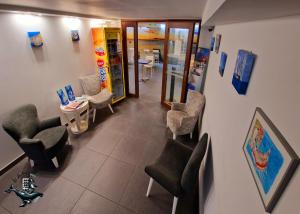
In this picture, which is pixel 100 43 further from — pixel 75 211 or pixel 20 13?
pixel 75 211

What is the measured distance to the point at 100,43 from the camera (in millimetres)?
3535

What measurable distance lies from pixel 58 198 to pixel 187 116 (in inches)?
89.9

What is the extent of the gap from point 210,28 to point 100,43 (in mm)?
2481

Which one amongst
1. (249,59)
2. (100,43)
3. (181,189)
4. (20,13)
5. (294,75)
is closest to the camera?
(294,75)

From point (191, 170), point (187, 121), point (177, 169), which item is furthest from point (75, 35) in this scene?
point (191, 170)

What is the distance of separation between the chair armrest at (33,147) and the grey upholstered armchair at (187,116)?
2.05 meters

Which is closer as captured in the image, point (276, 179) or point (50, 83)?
point (276, 179)

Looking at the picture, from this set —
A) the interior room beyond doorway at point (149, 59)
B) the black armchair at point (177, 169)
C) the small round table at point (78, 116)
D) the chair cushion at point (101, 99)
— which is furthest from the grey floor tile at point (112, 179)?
the interior room beyond doorway at point (149, 59)

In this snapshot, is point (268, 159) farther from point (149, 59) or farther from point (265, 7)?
point (149, 59)

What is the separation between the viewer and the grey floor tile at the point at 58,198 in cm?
179

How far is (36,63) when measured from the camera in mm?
2508

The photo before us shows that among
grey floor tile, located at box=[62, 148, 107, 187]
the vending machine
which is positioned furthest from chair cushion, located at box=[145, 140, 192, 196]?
the vending machine

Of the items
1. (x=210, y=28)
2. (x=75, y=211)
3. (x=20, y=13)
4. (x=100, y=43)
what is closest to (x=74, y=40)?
(x=100, y=43)

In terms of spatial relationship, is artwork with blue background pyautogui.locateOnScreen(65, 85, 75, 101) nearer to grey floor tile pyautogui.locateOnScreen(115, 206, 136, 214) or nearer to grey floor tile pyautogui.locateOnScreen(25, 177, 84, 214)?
grey floor tile pyautogui.locateOnScreen(25, 177, 84, 214)
